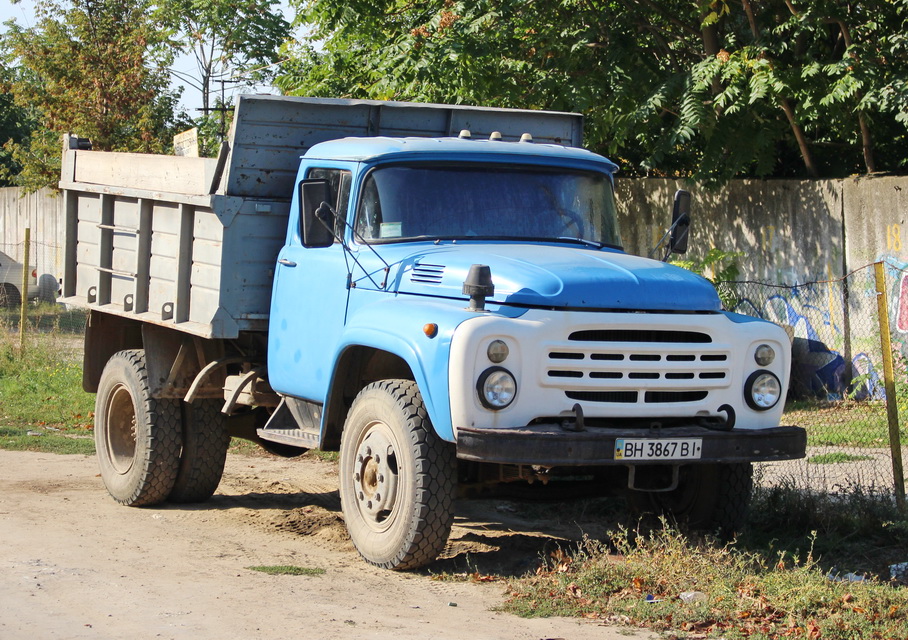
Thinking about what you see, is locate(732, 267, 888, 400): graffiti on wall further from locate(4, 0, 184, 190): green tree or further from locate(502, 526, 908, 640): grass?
locate(4, 0, 184, 190): green tree

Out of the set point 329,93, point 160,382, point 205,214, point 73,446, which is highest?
point 329,93

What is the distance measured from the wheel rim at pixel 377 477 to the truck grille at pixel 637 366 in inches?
39.1

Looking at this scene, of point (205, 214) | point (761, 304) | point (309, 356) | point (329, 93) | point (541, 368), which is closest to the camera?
point (541, 368)

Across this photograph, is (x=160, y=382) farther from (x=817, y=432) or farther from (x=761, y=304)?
(x=761, y=304)

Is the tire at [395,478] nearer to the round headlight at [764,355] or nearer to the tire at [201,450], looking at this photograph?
the round headlight at [764,355]

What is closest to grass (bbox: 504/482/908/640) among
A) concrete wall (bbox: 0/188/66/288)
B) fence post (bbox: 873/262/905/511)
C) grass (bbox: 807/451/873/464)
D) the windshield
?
fence post (bbox: 873/262/905/511)

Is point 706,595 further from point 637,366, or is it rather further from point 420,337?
point 420,337

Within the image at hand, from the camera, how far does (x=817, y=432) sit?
10.9m

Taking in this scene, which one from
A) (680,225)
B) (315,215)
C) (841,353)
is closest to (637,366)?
(680,225)

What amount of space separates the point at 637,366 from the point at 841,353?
7068 mm

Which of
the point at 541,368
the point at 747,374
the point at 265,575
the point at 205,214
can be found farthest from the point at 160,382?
the point at 747,374

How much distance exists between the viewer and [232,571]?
642 cm

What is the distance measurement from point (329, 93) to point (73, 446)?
17.6 feet

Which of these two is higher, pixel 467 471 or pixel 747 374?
pixel 747 374
